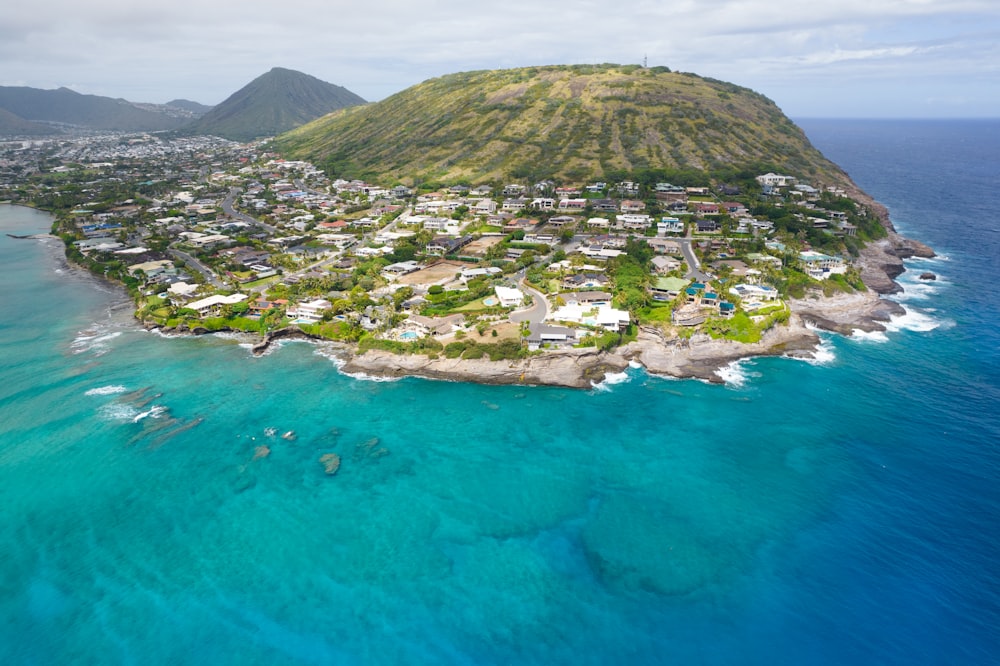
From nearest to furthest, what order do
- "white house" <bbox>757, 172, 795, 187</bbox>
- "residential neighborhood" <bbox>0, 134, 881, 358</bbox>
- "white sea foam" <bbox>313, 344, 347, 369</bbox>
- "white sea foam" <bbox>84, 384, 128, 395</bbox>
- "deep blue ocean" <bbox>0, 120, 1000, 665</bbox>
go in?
"deep blue ocean" <bbox>0, 120, 1000, 665</bbox> → "white sea foam" <bbox>84, 384, 128, 395</bbox> → "white sea foam" <bbox>313, 344, 347, 369</bbox> → "residential neighborhood" <bbox>0, 134, 881, 358</bbox> → "white house" <bbox>757, 172, 795, 187</bbox>

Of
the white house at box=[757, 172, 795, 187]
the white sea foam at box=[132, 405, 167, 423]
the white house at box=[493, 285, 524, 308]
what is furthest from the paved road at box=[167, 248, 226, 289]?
the white house at box=[757, 172, 795, 187]

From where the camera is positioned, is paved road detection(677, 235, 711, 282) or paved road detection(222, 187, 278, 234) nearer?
paved road detection(677, 235, 711, 282)

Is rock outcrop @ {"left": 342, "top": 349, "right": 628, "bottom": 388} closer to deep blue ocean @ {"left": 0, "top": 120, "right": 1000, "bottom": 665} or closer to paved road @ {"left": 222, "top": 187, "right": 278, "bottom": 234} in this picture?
deep blue ocean @ {"left": 0, "top": 120, "right": 1000, "bottom": 665}

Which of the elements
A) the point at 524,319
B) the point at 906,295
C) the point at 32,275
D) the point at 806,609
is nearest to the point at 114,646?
the point at 806,609

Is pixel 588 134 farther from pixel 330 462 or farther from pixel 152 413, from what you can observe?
pixel 152 413

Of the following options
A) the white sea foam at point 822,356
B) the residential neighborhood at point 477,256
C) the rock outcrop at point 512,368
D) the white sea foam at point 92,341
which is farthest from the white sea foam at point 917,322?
the white sea foam at point 92,341

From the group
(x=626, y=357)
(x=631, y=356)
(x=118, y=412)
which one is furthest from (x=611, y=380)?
(x=118, y=412)

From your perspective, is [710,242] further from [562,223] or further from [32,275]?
[32,275]
